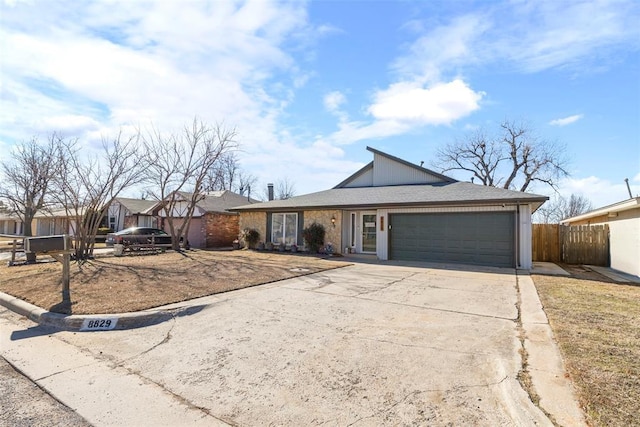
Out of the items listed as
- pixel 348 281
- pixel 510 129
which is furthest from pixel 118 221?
pixel 510 129

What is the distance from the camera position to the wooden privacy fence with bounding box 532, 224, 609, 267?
1452 cm

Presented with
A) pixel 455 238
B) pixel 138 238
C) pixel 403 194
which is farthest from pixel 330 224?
pixel 138 238

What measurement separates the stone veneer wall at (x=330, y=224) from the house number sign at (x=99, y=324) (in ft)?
37.6

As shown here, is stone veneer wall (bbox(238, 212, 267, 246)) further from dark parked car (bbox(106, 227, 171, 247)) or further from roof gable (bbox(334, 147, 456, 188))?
roof gable (bbox(334, 147, 456, 188))

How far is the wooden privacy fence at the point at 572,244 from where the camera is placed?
47.6 ft

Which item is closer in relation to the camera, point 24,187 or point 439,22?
point 439,22

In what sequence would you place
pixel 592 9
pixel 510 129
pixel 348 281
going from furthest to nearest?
pixel 510 129 → pixel 348 281 → pixel 592 9

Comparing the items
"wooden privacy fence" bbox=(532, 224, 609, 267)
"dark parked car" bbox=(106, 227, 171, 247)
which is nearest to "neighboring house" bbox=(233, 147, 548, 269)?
"wooden privacy fence" bbox=(532, 224, 609, 267)

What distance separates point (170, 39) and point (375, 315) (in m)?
8.40

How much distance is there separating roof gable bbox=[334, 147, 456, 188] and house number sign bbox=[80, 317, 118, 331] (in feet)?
52.6

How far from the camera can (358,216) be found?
52.9 feet

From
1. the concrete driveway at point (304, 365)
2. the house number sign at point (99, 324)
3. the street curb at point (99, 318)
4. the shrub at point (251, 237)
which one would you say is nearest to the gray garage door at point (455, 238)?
the concrete driveway at point (304, 365)

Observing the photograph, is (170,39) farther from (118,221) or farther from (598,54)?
(118,221)

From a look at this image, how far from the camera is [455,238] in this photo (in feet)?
43.9
